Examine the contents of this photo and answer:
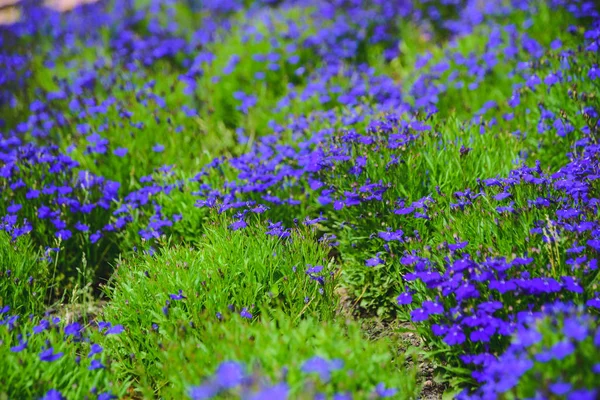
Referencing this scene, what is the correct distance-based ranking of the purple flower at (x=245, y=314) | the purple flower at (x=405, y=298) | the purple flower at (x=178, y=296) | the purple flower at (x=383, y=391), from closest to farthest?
the purple flower at (x=383, y=391)
the purple flower at (x=405, y=298)
the purple flower at (x=245, y=314)
the purple flower at (x=178, y=296)

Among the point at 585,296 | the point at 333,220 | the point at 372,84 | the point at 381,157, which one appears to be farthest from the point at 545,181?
the point at 372,84

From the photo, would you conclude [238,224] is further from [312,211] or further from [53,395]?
[53,395]

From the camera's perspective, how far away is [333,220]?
14.8 ft

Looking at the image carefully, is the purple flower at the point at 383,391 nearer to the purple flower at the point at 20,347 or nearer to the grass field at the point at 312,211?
the grass field at the point at 312,211

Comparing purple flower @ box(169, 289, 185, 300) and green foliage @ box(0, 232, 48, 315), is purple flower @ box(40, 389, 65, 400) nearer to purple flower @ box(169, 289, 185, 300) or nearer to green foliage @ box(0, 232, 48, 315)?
purple flower @ box(169, 289, 185, 300)

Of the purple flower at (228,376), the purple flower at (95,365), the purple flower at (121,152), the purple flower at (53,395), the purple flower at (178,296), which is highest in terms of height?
the purple flower at (228,376)

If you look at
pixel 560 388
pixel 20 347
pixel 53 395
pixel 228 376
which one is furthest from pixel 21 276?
pixel 560 388

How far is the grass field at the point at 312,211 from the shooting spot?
2761 millimetres

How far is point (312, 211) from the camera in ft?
15.0

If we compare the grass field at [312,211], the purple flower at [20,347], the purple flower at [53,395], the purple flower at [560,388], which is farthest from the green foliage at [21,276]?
the purple flower at [560,388]

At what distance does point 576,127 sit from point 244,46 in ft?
14.0

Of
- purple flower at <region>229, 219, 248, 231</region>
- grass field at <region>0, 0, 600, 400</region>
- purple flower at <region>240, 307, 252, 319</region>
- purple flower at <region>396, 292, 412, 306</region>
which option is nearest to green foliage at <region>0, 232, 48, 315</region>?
grass field at <region>0, 0, 600, 400</region>

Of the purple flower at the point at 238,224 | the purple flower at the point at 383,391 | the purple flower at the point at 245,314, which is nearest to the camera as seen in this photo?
the purple flower at the point at 383,391

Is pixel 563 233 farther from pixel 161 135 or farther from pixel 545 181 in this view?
pixel 161 135
